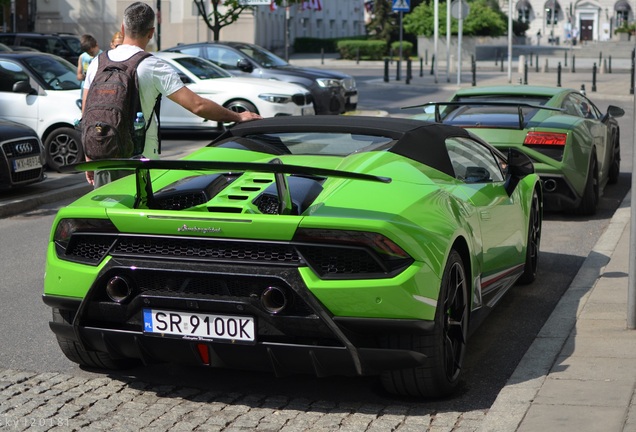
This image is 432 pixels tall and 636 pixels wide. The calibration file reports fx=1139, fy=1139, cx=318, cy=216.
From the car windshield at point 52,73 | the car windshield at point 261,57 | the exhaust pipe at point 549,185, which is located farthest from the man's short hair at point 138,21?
the car windshield at point 261,57

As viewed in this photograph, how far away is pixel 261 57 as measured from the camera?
24.2 m

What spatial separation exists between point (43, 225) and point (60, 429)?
Answer: 660cm

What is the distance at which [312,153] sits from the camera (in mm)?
6367

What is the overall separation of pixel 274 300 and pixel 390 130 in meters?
1.63

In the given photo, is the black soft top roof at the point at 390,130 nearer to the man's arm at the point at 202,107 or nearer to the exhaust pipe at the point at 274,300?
the man's arm at the point at 202,107

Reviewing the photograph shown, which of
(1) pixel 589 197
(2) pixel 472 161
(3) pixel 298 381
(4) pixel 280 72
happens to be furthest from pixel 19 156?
(4) pixel 280 72

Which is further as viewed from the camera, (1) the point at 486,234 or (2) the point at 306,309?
(1) the point at 486,234

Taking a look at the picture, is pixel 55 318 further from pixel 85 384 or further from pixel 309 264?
pixel 309 264

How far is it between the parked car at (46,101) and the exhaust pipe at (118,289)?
403 inches

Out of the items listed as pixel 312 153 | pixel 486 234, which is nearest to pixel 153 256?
pixel 312 153

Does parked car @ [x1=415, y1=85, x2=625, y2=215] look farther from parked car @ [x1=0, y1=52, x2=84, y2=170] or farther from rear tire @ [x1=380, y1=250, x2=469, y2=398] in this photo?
parked car @ [x1=0, y1=52, x2=84, y2=170]

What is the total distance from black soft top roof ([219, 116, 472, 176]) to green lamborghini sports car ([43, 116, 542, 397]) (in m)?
0.31

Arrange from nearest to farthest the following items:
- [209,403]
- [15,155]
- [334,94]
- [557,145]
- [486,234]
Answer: [209,403] → [486,234] → [557,145] → [15,155] → [334,94]

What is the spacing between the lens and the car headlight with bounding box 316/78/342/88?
75.5ft
